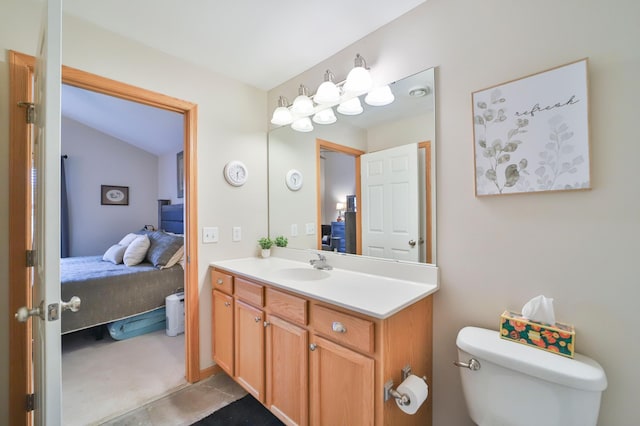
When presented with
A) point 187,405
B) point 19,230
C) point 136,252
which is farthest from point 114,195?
point 187,405

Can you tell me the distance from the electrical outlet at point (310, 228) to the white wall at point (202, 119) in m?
0.45

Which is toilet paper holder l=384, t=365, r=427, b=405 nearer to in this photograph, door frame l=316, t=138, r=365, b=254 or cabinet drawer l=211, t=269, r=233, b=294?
door frame l=316, t=138, r=365, b=254

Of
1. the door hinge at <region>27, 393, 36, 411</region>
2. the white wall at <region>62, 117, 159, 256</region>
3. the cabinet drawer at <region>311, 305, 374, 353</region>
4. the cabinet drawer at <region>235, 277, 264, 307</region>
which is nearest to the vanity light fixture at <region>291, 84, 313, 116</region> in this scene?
the cabinet drawer at <region>235, 277, 264, 307</region>

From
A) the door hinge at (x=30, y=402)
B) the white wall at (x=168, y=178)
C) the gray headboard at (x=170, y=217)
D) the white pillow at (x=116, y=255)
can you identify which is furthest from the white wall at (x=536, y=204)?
the white wall at (x=168, y=178)

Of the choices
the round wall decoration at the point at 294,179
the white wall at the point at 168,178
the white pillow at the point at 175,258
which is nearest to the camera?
the round wall decoration at the point at 294,179

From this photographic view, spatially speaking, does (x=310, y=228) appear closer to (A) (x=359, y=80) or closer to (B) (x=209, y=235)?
(B) (x=209, y=235)

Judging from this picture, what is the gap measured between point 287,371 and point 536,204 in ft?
4.61

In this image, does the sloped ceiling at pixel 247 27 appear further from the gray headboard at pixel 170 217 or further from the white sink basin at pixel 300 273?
the gray headboard at pixel 170 217

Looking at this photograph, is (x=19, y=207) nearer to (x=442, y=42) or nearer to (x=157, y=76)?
(x=157, y=76)

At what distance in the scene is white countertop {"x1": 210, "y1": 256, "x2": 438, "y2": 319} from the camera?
1114 mm

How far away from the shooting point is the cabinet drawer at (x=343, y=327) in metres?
1.07

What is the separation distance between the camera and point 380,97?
1606 millimetres

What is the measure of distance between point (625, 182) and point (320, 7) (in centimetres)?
156

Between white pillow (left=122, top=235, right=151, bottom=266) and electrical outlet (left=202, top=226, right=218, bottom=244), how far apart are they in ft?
5.46
